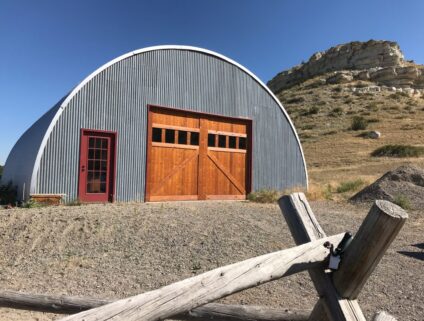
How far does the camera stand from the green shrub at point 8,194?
13.0 meters

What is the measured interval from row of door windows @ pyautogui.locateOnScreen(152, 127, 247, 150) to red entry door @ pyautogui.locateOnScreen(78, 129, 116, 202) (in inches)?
72.7

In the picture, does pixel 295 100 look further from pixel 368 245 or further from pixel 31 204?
pixel 368 245

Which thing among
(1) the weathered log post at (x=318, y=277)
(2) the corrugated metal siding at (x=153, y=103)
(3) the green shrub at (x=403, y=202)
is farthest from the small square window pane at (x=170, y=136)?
(1) the weathered log post at (x=318, y=277)

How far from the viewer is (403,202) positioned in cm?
1367

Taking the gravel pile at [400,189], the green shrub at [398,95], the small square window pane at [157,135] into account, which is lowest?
the gravel pile at [400,189]

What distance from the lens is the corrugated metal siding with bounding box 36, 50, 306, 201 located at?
1286 centimetres

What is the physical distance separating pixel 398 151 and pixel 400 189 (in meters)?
17.6

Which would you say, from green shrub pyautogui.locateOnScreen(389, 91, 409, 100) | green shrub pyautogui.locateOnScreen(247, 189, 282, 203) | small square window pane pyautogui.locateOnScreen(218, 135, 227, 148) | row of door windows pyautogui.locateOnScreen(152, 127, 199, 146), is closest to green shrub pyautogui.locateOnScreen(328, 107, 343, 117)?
green shrub pyautogui.locateOnScreen(389, 91, 409, 100)

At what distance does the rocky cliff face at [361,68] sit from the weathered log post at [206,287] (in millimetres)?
65961

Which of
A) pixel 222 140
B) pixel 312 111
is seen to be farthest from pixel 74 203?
pixel 312 111

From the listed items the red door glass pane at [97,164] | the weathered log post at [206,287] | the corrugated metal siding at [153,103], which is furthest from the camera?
the red door glass pane at [97,164]

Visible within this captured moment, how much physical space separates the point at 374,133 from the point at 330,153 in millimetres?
6883

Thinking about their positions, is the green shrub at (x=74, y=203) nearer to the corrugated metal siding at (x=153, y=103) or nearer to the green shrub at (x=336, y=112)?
the corrugated metal siding at (x=153, y=103)

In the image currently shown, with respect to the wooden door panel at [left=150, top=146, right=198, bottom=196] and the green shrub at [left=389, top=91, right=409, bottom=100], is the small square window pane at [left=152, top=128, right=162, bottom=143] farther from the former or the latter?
the green shrub at [left=389, top=91, right=409, bottom=100]
